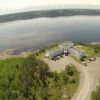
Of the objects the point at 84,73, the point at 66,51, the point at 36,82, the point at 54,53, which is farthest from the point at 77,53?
the point at 36,82

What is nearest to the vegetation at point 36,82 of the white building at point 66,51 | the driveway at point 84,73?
the driveway at point 84,73

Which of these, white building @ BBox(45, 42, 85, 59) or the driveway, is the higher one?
white building @ BBox(45, 42, 85, 59)

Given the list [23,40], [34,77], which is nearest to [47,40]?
[23,40]

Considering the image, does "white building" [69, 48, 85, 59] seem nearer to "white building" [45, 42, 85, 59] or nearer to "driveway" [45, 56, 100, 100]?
"white building" [45, 42, 85, 59]

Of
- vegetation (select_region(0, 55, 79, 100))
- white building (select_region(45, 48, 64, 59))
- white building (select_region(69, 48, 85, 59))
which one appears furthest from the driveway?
white building (select_region(45, 48, 64, 59))

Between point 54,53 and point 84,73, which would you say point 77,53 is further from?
point 84,73

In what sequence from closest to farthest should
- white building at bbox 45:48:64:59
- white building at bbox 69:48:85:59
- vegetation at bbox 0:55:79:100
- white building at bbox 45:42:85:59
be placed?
Result: vegetation at bbox 0:55:79:100
white building at bbox 69:48:85:59
white building at bbox 45:42:85:59
white building at bbox 45:48:64:59

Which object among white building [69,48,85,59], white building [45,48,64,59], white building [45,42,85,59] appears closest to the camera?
white building [69,48,85,59]
